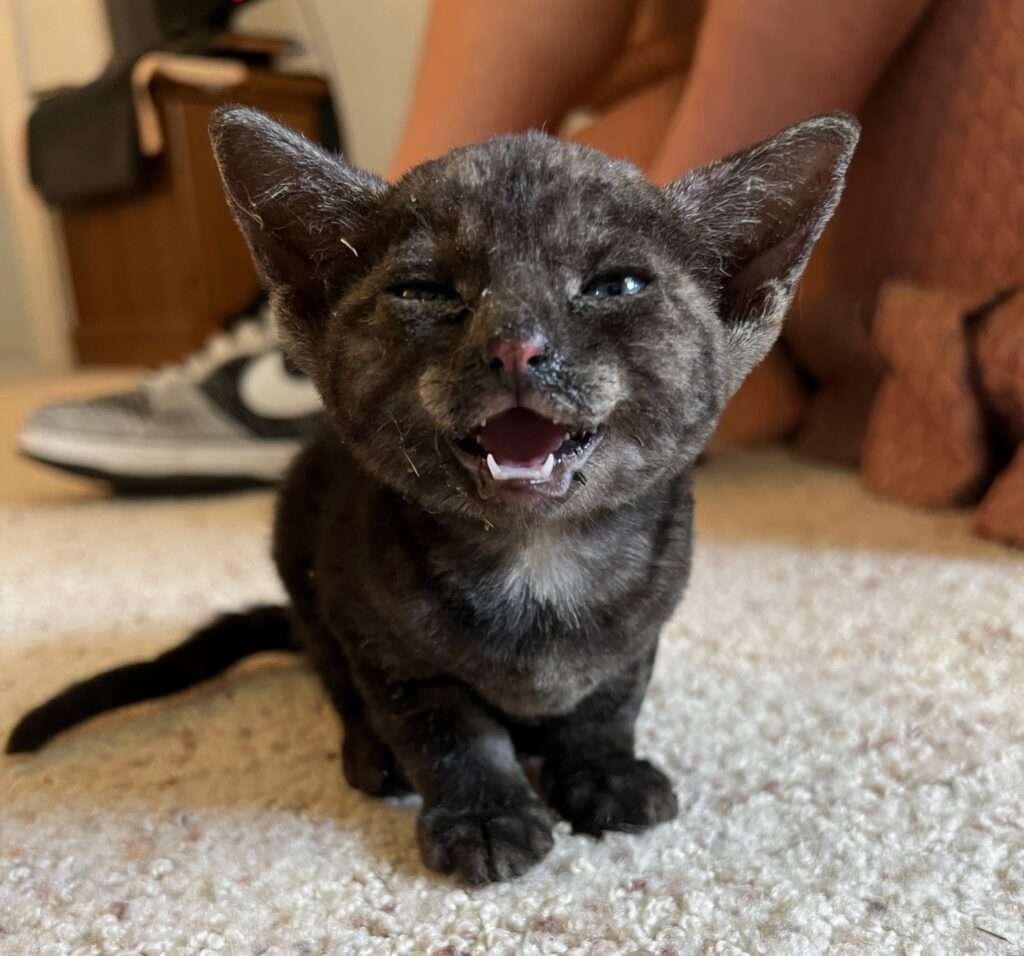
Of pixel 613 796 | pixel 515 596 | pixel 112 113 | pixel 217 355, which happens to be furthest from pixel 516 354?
pixel 112 113

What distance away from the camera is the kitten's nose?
0.43m

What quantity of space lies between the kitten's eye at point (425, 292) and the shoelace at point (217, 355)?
3.36ft

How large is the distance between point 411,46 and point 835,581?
2.02 meters

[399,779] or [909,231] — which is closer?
[399,779]

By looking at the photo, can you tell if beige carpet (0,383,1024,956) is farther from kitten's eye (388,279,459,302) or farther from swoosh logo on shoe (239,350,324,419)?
swoosh logo on shoe (239,350,324,419)

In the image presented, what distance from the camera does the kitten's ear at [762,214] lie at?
0.54 meters

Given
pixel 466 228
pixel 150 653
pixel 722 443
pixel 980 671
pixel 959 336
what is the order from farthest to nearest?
1. pixel 722 443
2. pixel 959 336
3. pixel 150 653
4. pixel 980 671
5. pixel 466 228

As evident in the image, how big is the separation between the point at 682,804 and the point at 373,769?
0.19m

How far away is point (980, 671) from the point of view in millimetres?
750

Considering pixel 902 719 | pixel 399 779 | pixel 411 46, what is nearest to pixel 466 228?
pixel 399 779

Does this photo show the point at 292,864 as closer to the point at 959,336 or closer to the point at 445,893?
the point at 445,893

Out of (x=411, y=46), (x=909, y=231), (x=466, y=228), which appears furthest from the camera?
(x=411, y=46)

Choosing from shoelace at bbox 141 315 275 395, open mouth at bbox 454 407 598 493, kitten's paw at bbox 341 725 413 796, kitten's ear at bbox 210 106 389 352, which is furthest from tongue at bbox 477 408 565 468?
shoelace at bbox 141 315 275 395

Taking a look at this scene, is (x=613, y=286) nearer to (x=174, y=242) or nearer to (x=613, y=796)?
(x=613, y=796)
